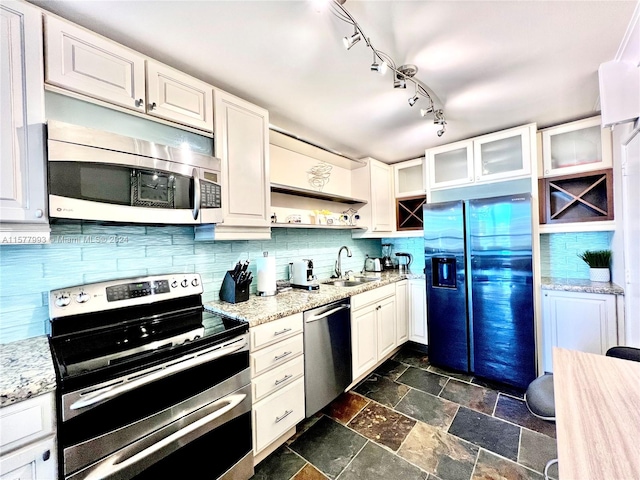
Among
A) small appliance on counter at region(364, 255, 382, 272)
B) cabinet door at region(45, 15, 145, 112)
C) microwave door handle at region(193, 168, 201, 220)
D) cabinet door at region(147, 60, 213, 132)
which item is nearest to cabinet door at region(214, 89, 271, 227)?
cabinet door at region(147, 60, 213, 132)

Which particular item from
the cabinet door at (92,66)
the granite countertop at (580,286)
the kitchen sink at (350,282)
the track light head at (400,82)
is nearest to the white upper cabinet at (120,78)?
the cabinet door at (92,66)

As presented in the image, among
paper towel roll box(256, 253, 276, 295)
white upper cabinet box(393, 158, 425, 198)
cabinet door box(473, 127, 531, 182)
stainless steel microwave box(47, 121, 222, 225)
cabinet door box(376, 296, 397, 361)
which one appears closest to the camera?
stainless steel microwave box(47, 121, 222, 225)

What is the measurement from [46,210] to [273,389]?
4.76 feet

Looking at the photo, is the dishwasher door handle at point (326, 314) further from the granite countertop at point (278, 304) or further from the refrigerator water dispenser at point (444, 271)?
the refrigerator water dispenser at point (444, 271)

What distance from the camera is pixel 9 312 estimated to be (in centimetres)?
125

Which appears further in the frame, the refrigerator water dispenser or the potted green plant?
the refrigerator water dispenser

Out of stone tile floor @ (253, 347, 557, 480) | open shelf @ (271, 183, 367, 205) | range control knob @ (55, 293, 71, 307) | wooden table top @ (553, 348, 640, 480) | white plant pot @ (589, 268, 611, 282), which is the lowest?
stone tile floor @ (253, 347, 557, 480)

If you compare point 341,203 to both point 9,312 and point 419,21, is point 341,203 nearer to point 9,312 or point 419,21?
point 419,21

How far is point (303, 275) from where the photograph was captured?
7.91 feet

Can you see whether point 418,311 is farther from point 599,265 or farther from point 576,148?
point 576,148

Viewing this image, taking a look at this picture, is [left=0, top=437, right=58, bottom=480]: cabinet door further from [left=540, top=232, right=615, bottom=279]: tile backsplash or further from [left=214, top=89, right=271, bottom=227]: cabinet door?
[left=540, top=232, right=615, bottom=279]: tile backsplash

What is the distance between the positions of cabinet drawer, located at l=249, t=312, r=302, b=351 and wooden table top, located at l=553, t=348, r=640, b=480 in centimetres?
130

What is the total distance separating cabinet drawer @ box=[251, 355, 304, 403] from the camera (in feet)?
5.09

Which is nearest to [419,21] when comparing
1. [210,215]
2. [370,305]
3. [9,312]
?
[210,215]
